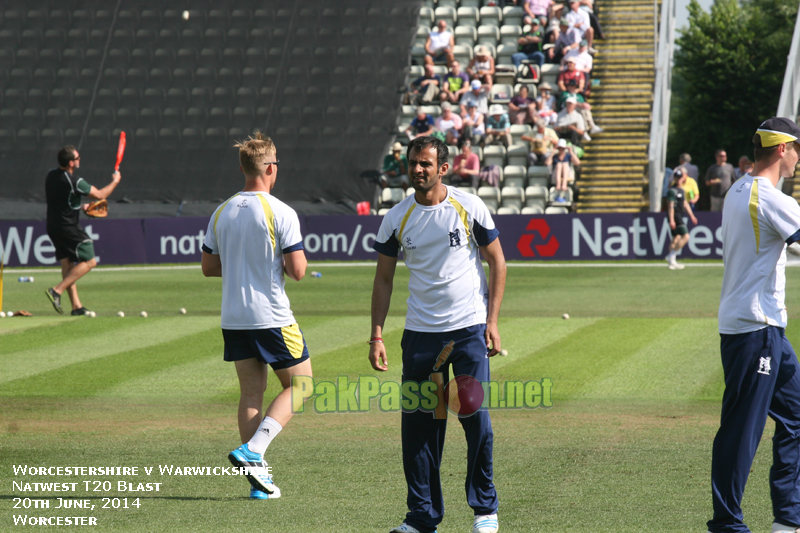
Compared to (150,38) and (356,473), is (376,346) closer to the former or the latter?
(356,473)

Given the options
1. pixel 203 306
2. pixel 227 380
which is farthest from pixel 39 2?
pixel 227 380

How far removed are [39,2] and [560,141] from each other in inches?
807

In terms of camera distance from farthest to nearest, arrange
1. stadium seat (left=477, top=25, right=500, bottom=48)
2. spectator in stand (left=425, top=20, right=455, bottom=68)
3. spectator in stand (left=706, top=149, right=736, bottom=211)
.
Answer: stadium seat (left=477, top=25, right=500, bottom=48), spectator in stand (left=425, top=20, right=455, bottom=68), spectator in stand (left=706, top=149, right=736, bottom=211)

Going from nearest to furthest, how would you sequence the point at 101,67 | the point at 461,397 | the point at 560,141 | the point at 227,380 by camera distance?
the point at 461,397 → the point at 227,380 → the point at 560,141 → the point at 101,67

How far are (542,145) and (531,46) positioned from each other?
477 cm

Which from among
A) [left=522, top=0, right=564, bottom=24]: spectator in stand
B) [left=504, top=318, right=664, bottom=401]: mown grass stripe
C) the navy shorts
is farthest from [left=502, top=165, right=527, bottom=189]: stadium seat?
the navy shorts

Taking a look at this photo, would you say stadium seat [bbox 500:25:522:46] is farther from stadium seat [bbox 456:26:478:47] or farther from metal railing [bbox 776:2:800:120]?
metal railing [bbox 776:2:800:120]

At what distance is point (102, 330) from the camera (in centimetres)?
1319

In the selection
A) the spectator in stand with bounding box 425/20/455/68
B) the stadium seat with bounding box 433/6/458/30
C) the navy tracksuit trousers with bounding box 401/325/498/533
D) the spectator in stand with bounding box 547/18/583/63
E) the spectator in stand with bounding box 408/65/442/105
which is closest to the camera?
the navy tracksuit trousers with bounding box 401/325/498/533

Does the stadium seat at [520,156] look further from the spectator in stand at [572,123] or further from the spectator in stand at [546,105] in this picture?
the spectator in stand at [572,123]

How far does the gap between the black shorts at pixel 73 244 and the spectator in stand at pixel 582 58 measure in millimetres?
19508

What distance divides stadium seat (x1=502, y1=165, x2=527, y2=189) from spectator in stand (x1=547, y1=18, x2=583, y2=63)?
479cm

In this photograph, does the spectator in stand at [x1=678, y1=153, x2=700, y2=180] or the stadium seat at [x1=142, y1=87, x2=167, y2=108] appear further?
the stadium seat at [x1=142, y1=87, x2=167, y2=108]

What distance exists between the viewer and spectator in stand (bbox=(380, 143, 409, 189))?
28625 mm
